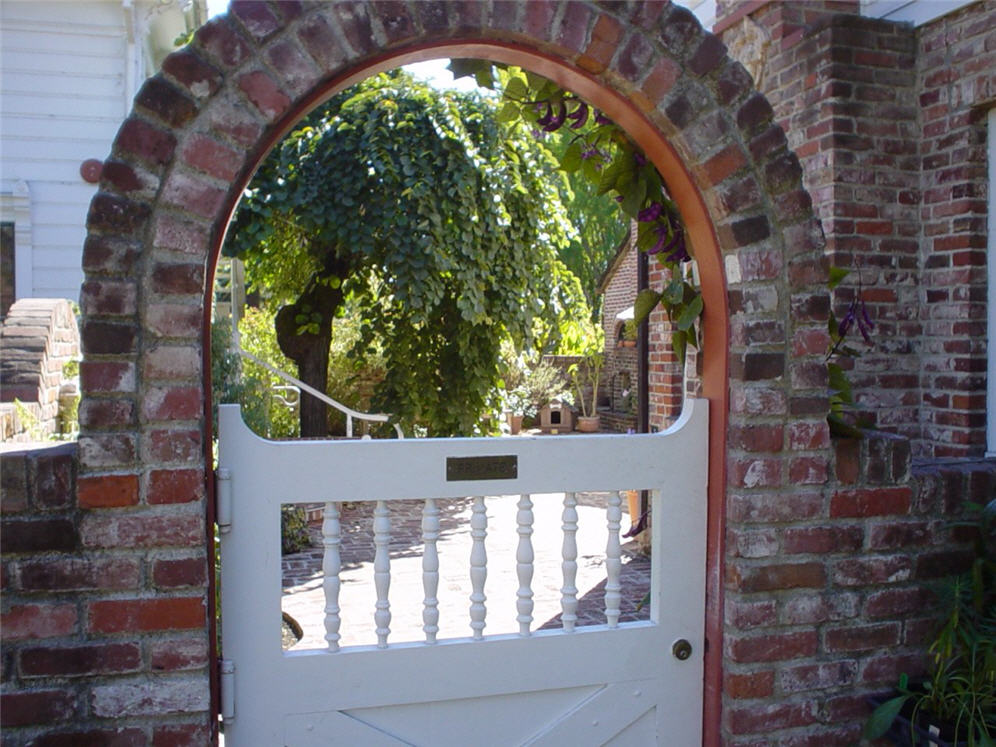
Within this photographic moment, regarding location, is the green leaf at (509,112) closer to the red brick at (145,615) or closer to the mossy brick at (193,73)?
the mossy brick at (193,73)

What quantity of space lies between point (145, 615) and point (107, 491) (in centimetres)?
28

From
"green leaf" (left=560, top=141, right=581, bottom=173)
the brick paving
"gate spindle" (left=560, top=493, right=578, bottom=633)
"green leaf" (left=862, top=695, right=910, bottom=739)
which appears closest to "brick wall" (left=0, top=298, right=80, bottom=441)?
the brick paving

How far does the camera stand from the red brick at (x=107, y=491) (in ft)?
6.05

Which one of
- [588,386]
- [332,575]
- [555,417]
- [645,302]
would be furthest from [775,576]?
[588,386]

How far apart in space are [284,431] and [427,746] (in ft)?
23.2

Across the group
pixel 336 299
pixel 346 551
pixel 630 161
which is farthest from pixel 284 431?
pixel 630 161

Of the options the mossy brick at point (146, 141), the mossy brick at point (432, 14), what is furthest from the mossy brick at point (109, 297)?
the mossy brick at point (432, 14)

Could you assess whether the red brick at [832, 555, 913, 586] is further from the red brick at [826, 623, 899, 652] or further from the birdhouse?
the birdhouse

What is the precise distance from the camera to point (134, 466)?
73.7 inches

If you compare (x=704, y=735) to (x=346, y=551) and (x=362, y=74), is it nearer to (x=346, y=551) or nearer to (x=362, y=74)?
(x=362, y=74)

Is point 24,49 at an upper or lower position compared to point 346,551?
upper

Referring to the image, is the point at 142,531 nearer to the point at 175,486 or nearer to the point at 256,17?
the point at 175,486

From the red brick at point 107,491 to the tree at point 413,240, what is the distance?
183 inches

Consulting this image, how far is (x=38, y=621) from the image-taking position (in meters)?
1.85
